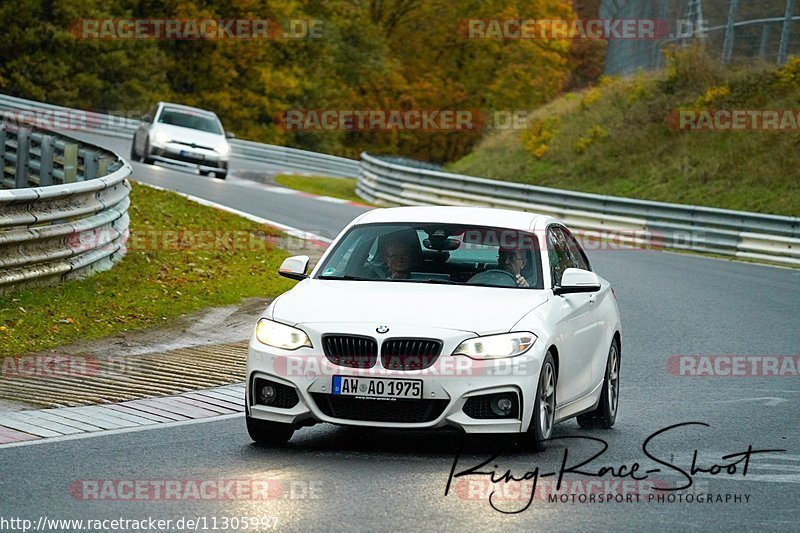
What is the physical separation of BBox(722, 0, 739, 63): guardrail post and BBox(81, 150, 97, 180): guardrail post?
20.9 m

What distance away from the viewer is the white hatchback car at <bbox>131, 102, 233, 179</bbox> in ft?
116

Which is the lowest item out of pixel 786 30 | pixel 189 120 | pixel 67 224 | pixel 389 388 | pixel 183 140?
pixel 183 140

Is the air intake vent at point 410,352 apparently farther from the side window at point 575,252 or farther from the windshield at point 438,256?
the side window at point 575,252

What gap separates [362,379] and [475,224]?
74.7 inches

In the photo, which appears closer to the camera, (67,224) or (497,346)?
(497,346)

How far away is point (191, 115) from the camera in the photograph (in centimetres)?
3684

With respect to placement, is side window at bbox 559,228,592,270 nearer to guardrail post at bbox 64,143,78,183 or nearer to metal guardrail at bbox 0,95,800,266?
guardrail post at bbox 64,143,78,183

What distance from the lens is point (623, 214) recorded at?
103 ft

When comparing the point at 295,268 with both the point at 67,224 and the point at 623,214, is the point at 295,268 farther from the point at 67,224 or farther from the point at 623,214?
the point at 623,214

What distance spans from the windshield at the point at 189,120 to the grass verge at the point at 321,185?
3.46 meters

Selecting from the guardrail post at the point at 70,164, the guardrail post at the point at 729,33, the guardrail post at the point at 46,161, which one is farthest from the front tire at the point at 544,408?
the guardrail post at the point at 729,33

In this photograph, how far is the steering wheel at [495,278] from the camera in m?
9.34

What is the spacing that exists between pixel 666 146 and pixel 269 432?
31787 millimetres

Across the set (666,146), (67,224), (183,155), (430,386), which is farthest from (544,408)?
(666,146)
